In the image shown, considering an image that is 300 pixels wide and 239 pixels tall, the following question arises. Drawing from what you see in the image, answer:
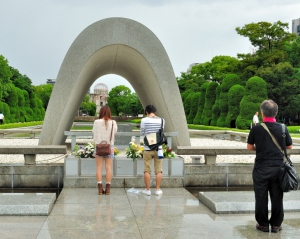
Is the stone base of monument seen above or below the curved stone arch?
below

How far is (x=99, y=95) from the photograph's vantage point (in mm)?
114688

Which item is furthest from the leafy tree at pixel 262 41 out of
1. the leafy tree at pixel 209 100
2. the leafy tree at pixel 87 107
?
the leafy tree at pixel 87 107

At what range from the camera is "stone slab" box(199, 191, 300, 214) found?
5379 mm

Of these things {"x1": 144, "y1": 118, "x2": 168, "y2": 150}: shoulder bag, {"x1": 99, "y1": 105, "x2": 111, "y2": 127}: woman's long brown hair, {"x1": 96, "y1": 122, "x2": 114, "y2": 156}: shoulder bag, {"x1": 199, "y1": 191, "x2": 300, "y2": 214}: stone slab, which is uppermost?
{"x1": 99, "y1": 105, "x2": 111, "y2": 127}: woman's long brown hair

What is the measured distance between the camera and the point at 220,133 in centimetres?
2186

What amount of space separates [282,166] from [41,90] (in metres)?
85.2

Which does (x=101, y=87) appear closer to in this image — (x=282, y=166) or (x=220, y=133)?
(x=220, y=133)

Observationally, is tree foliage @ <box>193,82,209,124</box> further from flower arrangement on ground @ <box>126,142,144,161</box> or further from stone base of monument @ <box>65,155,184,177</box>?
flower arrangement on ground @ <box>126,142,144,161</box>

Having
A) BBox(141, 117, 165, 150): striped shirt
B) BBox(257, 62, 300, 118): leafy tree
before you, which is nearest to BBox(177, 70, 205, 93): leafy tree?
BBox(257, 62, 300, 118): leafy tree

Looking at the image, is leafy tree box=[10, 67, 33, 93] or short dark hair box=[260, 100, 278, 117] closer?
short dark hair box=[260, 100, 278, 117]

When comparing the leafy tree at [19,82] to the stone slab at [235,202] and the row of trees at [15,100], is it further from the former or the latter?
the stone slab at [235,202]

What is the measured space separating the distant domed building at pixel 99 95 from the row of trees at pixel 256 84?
68988mm

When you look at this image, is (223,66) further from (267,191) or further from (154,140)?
(267,191)

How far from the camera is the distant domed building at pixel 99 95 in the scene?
368 ft
